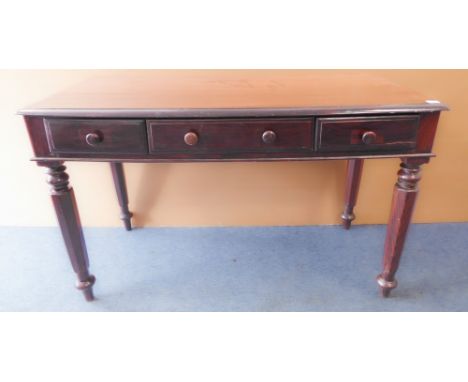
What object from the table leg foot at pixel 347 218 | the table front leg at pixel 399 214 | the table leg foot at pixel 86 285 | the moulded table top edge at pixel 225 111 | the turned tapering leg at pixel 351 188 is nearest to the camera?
the moulded table top edge at pixel 225 111

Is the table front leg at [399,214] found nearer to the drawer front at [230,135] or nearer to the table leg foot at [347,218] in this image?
the drawer front at [230,135]

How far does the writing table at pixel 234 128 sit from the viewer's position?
1145mm

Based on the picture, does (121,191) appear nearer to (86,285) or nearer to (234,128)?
(86,285)

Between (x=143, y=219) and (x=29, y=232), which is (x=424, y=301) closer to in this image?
(x=143, y=219)

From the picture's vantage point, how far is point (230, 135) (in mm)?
1167

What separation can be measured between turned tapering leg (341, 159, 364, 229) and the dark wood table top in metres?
0.44

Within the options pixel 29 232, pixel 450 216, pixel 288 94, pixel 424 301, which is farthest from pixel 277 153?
pixel 29 232

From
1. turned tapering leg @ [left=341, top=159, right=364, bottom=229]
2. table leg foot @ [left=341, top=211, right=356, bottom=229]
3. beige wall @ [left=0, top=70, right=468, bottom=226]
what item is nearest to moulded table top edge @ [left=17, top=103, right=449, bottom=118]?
turned tapering leg @ [left=341, top=159, right=364, bottom=229]

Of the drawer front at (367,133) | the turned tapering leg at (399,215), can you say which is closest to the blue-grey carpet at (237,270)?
the turned tapering leg at (399,215)

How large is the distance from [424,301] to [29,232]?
205 cm

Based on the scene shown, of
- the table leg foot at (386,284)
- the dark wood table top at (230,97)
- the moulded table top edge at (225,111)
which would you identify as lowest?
the table leg foot at (386,284)

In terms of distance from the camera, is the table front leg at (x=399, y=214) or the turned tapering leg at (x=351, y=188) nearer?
the table front leg at (x=399, y=214)

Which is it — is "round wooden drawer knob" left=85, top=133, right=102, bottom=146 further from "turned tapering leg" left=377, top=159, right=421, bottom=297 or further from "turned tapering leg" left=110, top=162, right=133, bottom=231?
"turned tapering leg" left=377, top=159, right=421, bottom=297

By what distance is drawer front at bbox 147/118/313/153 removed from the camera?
1.15 meters
